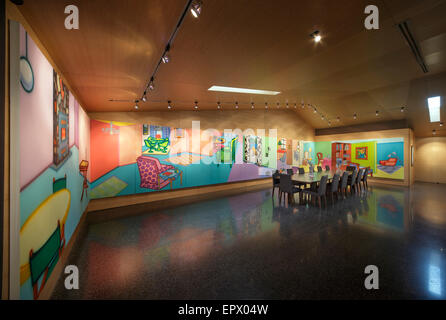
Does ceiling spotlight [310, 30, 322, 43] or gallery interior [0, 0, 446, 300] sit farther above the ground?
ceiling spotlight [310, 30, 322, 43]

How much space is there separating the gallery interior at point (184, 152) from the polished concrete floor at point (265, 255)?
3cm

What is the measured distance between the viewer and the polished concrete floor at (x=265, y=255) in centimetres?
231

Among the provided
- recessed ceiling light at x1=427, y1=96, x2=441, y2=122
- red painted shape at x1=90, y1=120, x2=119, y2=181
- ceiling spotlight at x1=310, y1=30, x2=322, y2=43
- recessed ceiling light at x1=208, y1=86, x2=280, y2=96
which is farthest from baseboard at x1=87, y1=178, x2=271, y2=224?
recessed ceiling light at x1=427, y1=96, x2=441, y2=122

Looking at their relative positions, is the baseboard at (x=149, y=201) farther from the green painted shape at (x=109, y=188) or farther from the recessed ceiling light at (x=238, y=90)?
the recessed ceiling light at (x=238, y=90)

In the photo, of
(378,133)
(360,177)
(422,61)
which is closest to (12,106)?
(422,61)

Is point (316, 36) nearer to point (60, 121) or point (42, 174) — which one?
point (60, 121)

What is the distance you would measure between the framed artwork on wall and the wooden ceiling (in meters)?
5.49

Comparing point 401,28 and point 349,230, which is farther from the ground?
point 401,28

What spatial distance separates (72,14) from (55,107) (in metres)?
1.20

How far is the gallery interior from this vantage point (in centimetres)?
198

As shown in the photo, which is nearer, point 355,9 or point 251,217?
point 355,9

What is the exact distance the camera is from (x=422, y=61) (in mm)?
4691

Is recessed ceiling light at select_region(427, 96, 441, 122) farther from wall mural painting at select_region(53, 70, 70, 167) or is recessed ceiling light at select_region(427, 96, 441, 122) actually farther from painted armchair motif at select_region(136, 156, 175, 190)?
wall mural painting at select_region(53, 70, 70, 167)

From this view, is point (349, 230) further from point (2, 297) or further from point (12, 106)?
point (12, 106)
